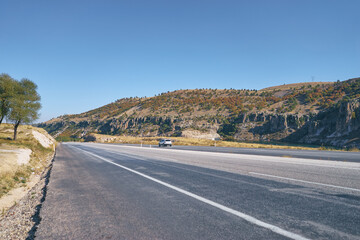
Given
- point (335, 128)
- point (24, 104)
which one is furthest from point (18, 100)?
point (335, 128)

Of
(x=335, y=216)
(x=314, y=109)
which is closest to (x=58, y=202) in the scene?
(x=335, y=216)

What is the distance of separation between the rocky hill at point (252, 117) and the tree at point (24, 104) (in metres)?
46.5

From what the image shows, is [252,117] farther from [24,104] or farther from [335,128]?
[24,104]

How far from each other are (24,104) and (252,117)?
188 feet

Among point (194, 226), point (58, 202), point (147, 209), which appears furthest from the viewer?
point (58, 202)

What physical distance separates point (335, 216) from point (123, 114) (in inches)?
4190

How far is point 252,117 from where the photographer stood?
69.6m

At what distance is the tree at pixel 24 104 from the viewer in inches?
1215

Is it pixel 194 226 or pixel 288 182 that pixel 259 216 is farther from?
pixel 288 182

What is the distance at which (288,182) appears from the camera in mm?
6980

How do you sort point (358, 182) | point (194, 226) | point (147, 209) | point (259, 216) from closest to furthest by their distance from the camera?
point (194, 226), point (259, 216), point (147, 209), point (358, 182)

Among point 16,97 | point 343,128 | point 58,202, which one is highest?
point 16,97

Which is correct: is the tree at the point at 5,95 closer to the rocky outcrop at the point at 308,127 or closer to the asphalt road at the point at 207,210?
the asphalt road at the point at 207,210

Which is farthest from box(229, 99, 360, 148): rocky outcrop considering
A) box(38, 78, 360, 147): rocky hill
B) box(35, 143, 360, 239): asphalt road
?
box(35, 143, 360, 239): asphalt road
